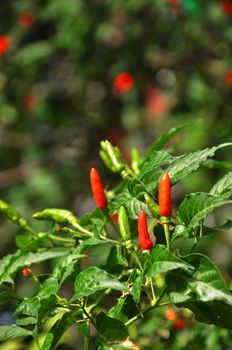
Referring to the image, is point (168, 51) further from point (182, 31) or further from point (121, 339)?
point (121, 339)

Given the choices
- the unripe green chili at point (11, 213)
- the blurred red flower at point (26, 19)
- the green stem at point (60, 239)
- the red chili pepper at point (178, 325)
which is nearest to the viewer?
the green stem at point (60, 239)

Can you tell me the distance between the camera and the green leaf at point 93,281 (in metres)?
0.73

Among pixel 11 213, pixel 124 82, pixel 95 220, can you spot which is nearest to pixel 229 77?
pixel 124 82

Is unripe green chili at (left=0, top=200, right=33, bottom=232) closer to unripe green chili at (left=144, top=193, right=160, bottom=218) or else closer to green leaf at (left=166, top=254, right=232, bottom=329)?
unripe green chili at (left=144, top=193, right=160, bottom=218)

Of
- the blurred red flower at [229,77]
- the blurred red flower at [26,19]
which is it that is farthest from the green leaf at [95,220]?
the blurred red flower at [26,19]

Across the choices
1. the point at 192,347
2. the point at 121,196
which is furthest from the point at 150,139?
the point at 121,196

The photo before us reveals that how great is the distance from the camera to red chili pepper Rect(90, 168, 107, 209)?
88 centimetres

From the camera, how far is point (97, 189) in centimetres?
89

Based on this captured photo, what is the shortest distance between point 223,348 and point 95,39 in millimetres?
3276

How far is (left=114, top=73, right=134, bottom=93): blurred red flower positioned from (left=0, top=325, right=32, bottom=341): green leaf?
3.40 meters

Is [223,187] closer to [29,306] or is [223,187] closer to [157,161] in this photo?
[157,161]

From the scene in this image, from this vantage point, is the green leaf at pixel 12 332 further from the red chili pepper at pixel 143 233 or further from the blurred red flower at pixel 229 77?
the blurred red flower at pixel 229 77

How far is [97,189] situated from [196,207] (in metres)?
0.17

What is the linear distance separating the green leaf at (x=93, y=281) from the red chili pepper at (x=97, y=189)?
0.48 ft
